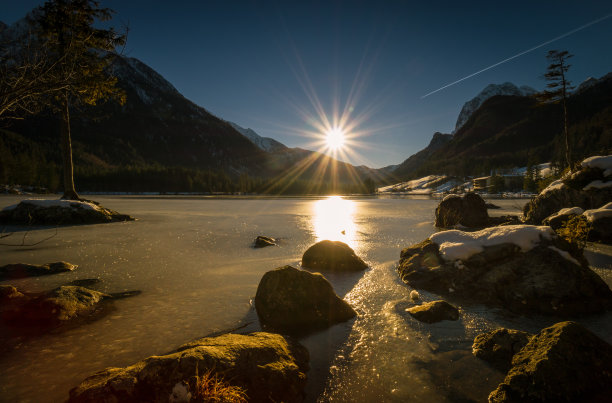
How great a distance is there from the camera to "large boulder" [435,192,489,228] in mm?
23656

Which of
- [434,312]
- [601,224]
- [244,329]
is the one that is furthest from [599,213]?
[244,329]

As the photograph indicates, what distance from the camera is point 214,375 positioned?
339 cm

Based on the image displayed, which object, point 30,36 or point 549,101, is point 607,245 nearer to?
point 30,36

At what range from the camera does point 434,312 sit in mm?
6324

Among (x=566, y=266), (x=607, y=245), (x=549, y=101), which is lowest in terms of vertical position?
(x=607, y=245)

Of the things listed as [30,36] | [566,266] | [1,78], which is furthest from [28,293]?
[566,266]

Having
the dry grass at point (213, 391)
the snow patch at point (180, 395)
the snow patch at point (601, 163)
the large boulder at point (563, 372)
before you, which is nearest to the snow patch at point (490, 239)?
the large boulder at point (563, 372)

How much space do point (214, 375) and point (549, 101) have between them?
1794 inches

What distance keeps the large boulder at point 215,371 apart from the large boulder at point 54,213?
2488cm

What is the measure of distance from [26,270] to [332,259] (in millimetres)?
10972

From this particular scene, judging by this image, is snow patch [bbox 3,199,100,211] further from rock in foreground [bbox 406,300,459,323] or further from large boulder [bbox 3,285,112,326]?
rock in foreground [bbox 406,300,459,323]

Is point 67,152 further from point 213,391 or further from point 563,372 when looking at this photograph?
point 563,372

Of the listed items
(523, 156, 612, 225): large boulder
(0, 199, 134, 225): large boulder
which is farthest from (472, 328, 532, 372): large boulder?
(0, 199, 134, 225): large boulder

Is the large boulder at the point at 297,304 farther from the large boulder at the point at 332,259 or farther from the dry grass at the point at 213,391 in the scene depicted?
the large boulder at the point at 332,259
